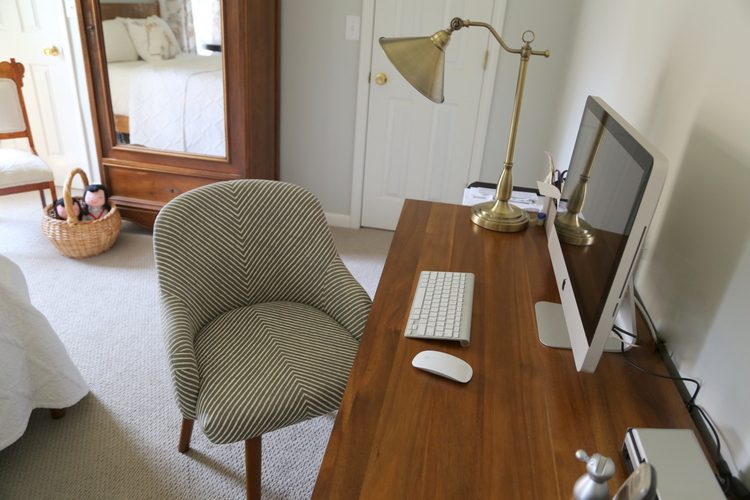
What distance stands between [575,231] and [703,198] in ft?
0.79

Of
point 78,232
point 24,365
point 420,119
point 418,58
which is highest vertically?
point 418,58

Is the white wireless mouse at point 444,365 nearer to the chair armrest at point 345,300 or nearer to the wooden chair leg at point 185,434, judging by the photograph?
the chair armrest at point 345,300

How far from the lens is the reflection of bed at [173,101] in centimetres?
260

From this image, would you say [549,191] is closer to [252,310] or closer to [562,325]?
[562,325]

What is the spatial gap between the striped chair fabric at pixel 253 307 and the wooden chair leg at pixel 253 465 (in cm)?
11

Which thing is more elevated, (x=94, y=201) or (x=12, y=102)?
(x=12, y=102)

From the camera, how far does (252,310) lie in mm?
1572

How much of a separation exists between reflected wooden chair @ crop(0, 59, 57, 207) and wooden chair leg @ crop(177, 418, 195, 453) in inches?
74.5

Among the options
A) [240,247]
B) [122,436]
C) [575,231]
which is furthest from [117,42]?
[575,231]

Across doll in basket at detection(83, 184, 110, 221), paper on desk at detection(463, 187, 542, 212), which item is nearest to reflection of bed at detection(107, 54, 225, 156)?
doll in basket at detection(83, 184, 110, 221)

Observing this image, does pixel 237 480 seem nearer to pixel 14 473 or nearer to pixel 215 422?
pixel 215 422

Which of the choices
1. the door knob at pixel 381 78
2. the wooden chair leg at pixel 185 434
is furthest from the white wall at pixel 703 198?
the door knob at pixel 381 78

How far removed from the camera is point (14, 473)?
1540 millimetres

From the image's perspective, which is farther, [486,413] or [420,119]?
[420,119]
